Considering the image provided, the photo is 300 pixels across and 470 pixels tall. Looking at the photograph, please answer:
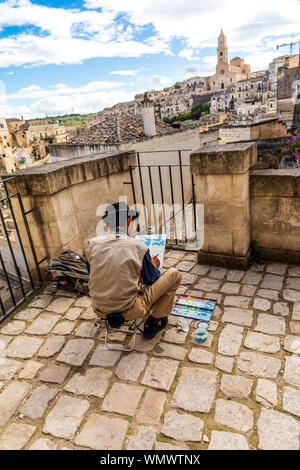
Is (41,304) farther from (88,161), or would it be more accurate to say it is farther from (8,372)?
(88,161)

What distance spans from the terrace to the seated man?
0.53 meters

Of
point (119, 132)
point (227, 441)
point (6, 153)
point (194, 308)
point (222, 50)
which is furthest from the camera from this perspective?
Answer: point (222, 50)

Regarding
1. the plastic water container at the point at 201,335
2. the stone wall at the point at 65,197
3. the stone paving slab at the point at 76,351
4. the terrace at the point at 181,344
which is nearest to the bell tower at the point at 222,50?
the stone wall at the point at 65,197

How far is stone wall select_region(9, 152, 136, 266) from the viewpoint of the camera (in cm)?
413

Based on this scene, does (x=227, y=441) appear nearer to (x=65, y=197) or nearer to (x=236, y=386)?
(x=236, y=386)

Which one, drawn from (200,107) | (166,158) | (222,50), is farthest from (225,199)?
(222,50)

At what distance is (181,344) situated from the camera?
3.10 metres

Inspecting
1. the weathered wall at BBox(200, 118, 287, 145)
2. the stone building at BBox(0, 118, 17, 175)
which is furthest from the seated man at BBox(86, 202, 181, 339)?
the stone building at BBox(0, 118, 17, 175)

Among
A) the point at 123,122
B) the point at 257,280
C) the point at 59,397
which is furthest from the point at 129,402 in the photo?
the point at 123,122

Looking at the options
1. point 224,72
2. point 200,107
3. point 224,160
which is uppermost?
point 224,72

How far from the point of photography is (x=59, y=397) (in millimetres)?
2645

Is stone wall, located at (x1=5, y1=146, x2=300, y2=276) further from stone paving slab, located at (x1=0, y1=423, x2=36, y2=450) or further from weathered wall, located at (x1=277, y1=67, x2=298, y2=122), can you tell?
weathered wall, located at (x1=277, y1=67, x2=298, y2=122)

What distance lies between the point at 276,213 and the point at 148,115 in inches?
571
